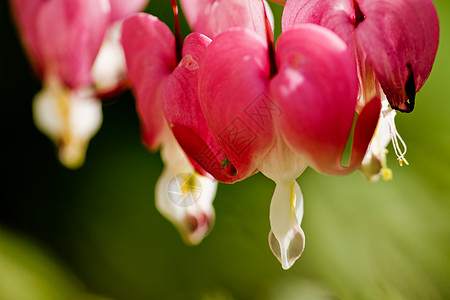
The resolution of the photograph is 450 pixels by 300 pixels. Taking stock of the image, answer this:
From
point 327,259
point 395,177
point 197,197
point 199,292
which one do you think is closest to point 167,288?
point 199,292

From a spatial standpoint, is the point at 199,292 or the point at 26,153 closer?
the point at 199,292

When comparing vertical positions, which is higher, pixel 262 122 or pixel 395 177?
pixel 262 122

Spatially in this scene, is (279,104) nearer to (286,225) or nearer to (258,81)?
(258,81)

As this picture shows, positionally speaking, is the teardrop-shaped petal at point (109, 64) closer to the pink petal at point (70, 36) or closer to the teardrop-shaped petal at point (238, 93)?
the pink petal at point (70, 36)

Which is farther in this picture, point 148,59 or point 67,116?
point 67,116

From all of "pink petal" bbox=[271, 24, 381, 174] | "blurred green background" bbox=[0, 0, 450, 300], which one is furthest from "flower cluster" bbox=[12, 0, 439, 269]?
"blurred green background" bbox=[0, 0, 450, 300]

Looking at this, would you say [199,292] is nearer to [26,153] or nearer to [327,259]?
[327,259]

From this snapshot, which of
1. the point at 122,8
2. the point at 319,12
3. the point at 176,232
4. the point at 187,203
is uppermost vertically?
the point at 319,12

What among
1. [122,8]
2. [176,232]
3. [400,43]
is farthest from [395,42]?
[176,232]
